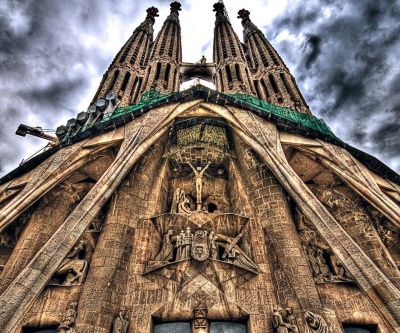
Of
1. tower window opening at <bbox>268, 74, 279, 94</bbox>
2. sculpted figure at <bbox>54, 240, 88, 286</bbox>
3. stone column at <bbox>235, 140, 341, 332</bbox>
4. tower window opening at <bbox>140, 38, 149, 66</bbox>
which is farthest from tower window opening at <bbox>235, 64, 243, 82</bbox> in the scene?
sculpted figure at <bbox>54, 240, 88, 286</bbox>

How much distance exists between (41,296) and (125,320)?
2226 mm

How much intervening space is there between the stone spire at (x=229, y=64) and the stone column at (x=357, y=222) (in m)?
9.82

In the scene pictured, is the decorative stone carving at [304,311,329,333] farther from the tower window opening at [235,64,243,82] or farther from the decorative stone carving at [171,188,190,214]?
the tower window opening at [235,64,243,82]

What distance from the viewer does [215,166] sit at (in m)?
11.6

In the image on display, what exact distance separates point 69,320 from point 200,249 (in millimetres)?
3655

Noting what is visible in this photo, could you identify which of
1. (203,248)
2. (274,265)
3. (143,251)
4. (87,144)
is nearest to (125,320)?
(143,251)

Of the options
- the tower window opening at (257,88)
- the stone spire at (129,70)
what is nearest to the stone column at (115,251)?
the stone spire at (129,70)

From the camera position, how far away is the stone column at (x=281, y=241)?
7.48 metres

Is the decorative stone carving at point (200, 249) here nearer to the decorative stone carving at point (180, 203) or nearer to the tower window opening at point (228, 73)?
the decorative stone carving at point (180, 203)

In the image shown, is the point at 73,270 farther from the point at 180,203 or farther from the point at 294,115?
the point at 294,115

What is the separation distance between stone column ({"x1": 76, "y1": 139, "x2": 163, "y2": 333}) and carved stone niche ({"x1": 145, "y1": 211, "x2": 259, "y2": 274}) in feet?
2.44

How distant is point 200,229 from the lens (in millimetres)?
9617

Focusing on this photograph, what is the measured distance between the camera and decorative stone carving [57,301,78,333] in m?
6.69

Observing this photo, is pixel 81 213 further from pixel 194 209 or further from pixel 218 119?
pixel 218 119
